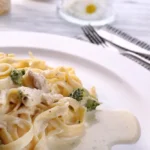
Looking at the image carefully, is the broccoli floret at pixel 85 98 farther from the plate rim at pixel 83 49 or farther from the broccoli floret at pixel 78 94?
the plate rim at pixel 83 49

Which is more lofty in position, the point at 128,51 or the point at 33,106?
the point at 128,51

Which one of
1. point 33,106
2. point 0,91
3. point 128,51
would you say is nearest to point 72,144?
point 33,106

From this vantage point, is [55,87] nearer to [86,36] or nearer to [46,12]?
[86,36]

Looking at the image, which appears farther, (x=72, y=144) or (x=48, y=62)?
Result: (x=48, y=62)

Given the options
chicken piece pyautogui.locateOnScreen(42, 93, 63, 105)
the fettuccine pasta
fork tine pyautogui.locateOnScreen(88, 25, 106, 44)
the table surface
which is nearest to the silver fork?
fork tine pyautogui.locateOnScreen(88, 25, 106, 44)

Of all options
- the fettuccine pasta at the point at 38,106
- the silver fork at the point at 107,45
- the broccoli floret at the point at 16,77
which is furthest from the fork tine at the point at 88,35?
the broccoli floret at the point at 16,77

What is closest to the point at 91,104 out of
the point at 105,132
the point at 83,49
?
the point at 105,132
